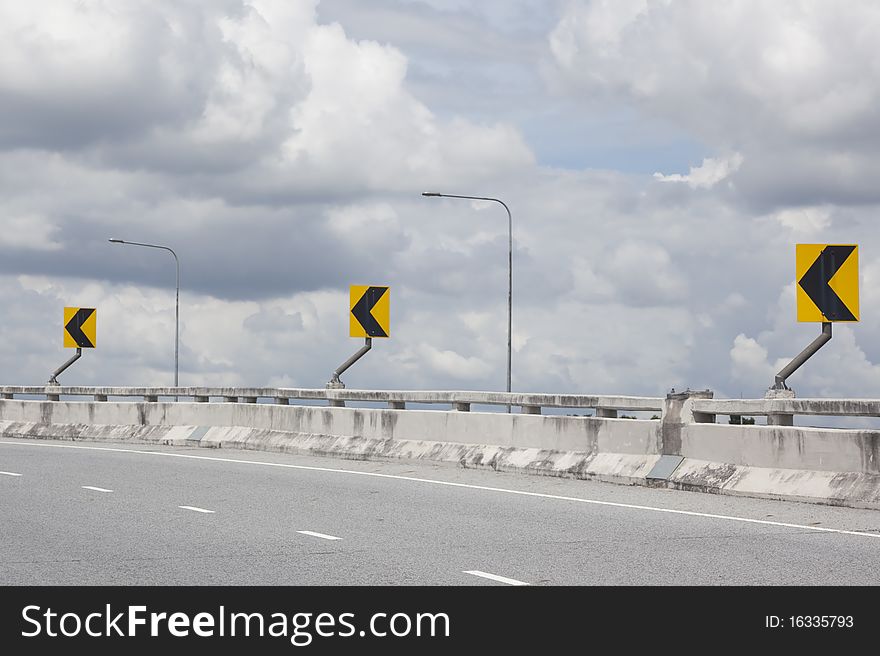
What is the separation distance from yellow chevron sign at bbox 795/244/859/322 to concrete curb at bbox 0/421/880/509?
249 cm

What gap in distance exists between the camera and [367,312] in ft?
84.7

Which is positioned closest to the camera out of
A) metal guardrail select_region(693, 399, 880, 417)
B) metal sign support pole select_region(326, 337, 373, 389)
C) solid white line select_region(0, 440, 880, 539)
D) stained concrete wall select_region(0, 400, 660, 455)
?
Answer: solid white line select_region(0, 440, 880, 539)

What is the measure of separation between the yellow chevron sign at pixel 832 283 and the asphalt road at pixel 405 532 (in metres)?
3.02

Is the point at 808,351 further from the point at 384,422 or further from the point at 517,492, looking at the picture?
the point at 384,422

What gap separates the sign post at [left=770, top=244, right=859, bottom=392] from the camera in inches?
669

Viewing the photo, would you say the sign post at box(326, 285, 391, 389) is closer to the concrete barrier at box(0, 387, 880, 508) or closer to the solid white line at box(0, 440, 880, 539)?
the concrete barrier at box(0, 387, 880, 508)

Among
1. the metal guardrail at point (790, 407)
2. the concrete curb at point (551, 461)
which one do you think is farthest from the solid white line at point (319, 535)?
the metal guardrail at point (790, 407)

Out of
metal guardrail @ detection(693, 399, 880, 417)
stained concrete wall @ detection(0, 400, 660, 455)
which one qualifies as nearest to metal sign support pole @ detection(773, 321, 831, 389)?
metal guardrail @ detection(693, 399, 880, 417)

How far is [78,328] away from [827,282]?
2223 centimetres

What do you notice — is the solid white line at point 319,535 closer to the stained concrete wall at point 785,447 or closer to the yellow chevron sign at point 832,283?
the stained concrete wall at point 785,447

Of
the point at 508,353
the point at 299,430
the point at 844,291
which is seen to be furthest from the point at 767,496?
the point at 508,353

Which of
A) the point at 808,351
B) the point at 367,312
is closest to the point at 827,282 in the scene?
the point at 808,351
